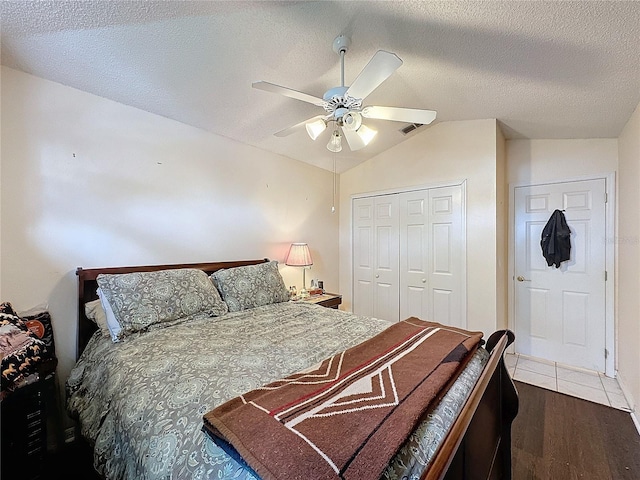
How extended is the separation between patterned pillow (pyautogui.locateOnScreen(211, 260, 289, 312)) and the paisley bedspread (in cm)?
31

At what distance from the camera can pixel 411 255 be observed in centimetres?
367

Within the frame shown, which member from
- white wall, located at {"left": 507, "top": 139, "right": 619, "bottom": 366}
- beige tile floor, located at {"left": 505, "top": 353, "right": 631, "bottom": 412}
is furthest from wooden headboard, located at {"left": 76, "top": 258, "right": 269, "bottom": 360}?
white wall, located at {"left": 507, "top": 139, "right": 619, "bottom": 366}

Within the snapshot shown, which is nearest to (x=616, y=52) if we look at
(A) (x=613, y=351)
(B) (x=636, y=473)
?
(B) (x=636, y=473)

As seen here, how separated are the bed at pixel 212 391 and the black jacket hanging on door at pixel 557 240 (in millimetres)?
2072

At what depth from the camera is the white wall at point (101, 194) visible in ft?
6.16

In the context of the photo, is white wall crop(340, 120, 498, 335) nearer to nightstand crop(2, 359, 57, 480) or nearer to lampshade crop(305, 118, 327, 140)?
lampshade crop(305, 118, 327, 140)

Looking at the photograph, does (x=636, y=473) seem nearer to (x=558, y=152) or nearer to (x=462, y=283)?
(x=462, y=283)

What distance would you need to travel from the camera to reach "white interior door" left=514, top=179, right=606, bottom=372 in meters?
3.01

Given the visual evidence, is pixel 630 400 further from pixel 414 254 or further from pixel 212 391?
pixel 212 391

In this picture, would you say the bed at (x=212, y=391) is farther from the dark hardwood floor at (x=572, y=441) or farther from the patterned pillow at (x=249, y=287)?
the dark hardwood floor at (x=572, y=441)

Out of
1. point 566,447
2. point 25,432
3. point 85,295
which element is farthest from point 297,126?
point 566,447

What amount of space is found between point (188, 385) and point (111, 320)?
40.0 inches

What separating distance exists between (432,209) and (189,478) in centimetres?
332

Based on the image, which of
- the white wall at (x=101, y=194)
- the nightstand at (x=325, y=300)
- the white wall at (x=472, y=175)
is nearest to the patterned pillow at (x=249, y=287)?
the white wall at (x=101, y=194)
